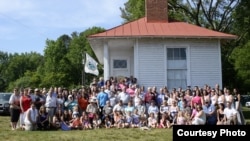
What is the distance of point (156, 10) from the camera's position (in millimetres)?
23078

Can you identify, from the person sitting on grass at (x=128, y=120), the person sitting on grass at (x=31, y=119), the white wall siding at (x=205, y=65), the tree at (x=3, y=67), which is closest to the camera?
the person sitting on grass at (x=31, y=119)

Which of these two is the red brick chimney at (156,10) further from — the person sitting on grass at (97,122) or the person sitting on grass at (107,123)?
the person sitting on grass at (97,122)

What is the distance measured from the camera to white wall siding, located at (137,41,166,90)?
2123 cm

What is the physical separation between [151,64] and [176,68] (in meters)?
1.33

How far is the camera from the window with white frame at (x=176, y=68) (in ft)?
70.6

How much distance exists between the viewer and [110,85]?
18594 mm

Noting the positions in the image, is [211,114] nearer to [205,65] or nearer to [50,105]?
[205,65]

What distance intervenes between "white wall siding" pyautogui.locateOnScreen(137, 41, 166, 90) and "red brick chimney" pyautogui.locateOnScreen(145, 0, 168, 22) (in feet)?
7.19

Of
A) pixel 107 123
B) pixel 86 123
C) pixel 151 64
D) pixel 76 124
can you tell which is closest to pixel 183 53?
pixel 151 64

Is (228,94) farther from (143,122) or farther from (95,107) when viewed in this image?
(95,107)

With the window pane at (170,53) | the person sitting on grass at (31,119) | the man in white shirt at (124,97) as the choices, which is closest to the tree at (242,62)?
the window pane at (170,53)

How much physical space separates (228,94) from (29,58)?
91.4 meters

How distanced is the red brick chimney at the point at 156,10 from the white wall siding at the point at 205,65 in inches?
106

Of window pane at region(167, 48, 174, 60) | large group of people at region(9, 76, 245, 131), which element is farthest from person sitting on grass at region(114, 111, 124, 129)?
window pane at region(167, 48, 174, 60)
